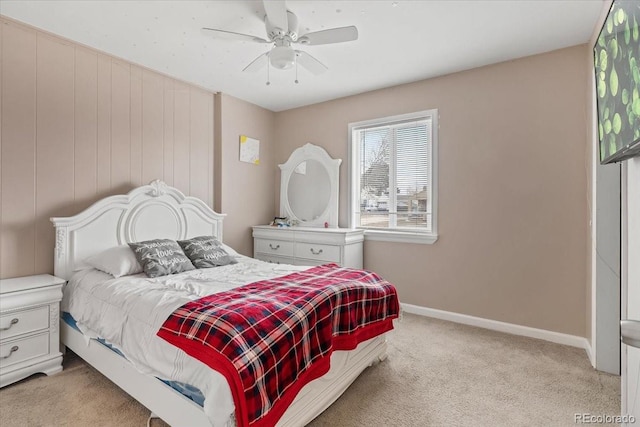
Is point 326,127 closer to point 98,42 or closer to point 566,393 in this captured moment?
point 98,42

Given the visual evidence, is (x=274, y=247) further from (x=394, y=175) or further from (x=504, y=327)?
(x=504, y=327)

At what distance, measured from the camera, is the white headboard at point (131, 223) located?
2.65m

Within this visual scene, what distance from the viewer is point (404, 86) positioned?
368 centimetres

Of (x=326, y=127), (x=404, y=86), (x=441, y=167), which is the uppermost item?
(x=404, y=86)

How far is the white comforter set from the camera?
55.6 inches

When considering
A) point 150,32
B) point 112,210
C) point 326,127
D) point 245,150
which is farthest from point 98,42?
point 326,127

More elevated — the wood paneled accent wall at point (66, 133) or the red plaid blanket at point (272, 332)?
the wood paneled accent wall at point (66, 133)

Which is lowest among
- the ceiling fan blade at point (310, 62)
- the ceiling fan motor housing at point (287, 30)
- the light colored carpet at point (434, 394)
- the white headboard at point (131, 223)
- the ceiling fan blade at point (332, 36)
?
the light colored carpet at point (434, 394)

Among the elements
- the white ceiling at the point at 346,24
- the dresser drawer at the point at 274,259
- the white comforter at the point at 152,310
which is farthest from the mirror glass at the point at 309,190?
the white comforter at the point at 152,310

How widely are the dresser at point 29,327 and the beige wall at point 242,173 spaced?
1944mm

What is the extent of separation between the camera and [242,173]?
4.27m

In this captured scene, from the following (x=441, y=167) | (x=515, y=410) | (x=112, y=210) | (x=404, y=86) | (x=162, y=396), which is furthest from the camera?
(x=404, y=86)

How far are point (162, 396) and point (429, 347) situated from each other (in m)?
2.07

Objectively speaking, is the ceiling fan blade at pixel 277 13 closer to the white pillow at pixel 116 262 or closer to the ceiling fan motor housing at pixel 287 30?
the ceiling fan motor housing at pixel 287 30
